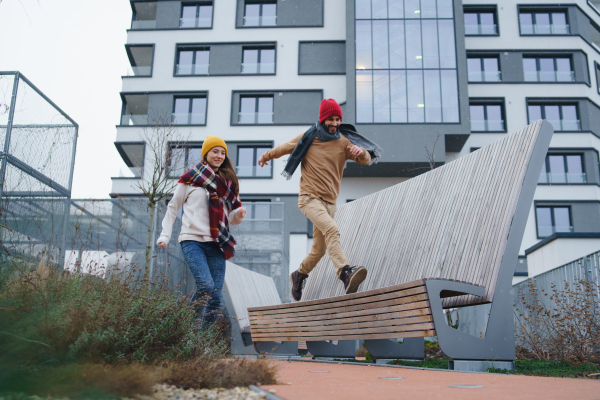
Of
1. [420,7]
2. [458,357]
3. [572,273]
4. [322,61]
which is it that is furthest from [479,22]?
[458,357]

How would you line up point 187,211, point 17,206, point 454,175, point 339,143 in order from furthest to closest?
point 17,206 → point 339,143 → point 454,175 → point 187,211

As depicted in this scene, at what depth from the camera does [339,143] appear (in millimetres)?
5316

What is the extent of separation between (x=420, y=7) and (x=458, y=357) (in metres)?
25.1

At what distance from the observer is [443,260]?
4.49 meters

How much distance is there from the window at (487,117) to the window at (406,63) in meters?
4.06

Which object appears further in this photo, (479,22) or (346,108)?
(479,22)

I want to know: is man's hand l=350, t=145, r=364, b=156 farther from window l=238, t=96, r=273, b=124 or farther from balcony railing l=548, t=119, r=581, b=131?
balcony railing l=548, t=119, r=581, b=131

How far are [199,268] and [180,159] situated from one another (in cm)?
1506

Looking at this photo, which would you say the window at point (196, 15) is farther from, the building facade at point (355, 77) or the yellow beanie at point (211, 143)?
the yellow beanie at point (211, 143)

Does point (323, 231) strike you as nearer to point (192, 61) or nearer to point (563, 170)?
point (192, 61)

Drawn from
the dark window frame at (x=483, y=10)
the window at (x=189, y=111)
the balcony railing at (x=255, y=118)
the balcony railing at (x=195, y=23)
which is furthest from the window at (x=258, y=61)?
the dark window frame at (x=483, y=10)

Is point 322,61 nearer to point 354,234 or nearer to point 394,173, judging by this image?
point 394,173

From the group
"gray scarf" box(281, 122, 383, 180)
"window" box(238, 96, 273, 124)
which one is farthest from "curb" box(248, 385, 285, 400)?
"window" box(238, 96, 273, 124)

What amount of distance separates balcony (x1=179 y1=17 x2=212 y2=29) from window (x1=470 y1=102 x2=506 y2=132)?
15.5 metres
